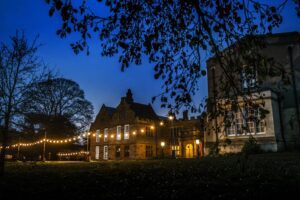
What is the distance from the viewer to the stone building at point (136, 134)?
40219mm

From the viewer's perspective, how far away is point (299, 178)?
7672 mm

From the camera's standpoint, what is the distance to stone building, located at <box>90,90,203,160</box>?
132 ft

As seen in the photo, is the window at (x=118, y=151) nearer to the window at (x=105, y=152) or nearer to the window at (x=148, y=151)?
the window at (x=105, y=152)

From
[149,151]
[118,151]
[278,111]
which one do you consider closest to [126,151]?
[118,151]

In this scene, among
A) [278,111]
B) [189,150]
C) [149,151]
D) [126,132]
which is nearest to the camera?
[278,111]

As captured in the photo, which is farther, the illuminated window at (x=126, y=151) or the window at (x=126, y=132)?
the window at (x=126, y=132)

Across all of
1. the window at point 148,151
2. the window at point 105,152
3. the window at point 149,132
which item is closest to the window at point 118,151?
the window at point 105,152

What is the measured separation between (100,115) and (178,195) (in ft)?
139

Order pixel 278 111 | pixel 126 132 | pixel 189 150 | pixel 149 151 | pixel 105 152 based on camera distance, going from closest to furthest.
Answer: pixel 278 111, pixel 189 150, pixel 149 151, pixel 126 132, pixel 105 152

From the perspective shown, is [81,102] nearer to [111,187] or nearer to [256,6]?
[111,187]

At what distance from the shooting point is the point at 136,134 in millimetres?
40312

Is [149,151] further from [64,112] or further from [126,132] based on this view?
[64,112]

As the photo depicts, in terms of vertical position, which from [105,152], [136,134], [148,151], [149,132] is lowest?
[105,152]

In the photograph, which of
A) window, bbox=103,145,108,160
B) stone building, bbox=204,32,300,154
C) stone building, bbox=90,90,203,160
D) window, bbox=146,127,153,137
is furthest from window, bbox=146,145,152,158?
stone building, bbox=204,32,300,154
